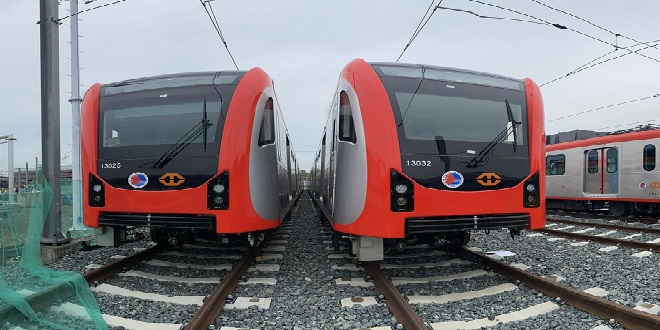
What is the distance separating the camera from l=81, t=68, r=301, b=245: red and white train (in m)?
5.27

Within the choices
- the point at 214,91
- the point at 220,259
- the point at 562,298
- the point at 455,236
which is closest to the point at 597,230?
the point at 455,236

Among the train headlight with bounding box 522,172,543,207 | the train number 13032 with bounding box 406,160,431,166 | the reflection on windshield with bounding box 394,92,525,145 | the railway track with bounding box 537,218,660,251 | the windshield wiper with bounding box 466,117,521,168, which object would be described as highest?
the reflection on windshield with bounding box 394,92,525,145

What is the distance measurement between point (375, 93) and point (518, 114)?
6.13 ft

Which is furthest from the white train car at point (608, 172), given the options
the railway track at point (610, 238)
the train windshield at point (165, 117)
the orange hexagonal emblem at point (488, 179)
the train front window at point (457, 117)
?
the train windshield at point (165, 117)

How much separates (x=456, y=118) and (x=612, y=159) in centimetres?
1162

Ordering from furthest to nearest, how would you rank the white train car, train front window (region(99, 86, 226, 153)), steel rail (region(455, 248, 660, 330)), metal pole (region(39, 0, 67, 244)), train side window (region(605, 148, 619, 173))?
train side window (region(605, 148, 619, 173)) < the white train car < metal pole (region(39, 0, 67, 244)) < train front window (region(99, 86, 226, 153)) < steel rail (region(455, 248, 660, 330))

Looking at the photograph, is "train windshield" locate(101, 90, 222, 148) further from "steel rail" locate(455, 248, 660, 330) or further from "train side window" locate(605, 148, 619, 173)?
"train side window" locate(605, 148, 619, 173)

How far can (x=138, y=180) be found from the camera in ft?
17.9

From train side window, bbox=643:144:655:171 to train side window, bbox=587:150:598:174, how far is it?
6.19 ft

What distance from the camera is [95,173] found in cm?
567

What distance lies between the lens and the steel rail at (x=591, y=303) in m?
3.36

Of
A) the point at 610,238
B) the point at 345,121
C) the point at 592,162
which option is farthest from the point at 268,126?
the point at 592,162

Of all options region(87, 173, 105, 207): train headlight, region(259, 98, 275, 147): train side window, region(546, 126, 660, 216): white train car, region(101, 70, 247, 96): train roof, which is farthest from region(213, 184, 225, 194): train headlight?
region(546, 126, 660, 216): white train car

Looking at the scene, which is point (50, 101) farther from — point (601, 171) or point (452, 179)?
point (601, 171)
